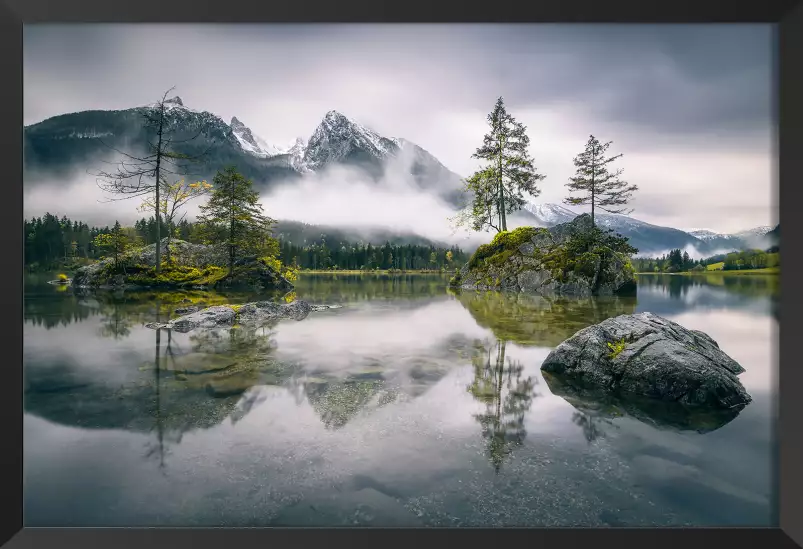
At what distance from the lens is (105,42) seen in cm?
527

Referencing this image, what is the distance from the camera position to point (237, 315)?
8680mm

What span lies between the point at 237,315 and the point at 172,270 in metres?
3.25

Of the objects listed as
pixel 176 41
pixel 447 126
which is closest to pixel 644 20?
pixel 447 126

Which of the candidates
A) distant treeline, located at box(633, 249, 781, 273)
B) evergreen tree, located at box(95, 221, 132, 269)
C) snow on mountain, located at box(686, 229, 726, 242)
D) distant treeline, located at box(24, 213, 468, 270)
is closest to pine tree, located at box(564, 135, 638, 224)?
snow on mountain, located at box(686, 229, 726, 242)

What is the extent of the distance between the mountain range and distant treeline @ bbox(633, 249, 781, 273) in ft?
0.50

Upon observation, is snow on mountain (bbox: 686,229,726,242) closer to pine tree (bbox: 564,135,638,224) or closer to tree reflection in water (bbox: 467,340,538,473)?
pine tree (bbox: 564,135,638,224)

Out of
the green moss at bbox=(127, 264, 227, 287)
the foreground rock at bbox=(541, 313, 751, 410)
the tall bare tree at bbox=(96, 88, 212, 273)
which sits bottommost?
the foreground rock at bbox=(541, 313, 751, 410)

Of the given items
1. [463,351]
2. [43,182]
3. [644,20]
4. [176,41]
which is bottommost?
[463,351]

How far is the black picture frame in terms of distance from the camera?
3744 millimetres

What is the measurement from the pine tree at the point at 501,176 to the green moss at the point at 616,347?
3852 mm

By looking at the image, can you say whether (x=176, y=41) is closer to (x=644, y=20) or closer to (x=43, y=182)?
(x=43, y=182)

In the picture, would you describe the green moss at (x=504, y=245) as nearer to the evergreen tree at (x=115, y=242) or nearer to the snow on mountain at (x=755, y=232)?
the snow on mountain at (x=755, y=232)

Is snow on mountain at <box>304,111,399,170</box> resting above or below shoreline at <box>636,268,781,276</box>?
above

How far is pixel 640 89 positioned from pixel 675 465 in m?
5.50
